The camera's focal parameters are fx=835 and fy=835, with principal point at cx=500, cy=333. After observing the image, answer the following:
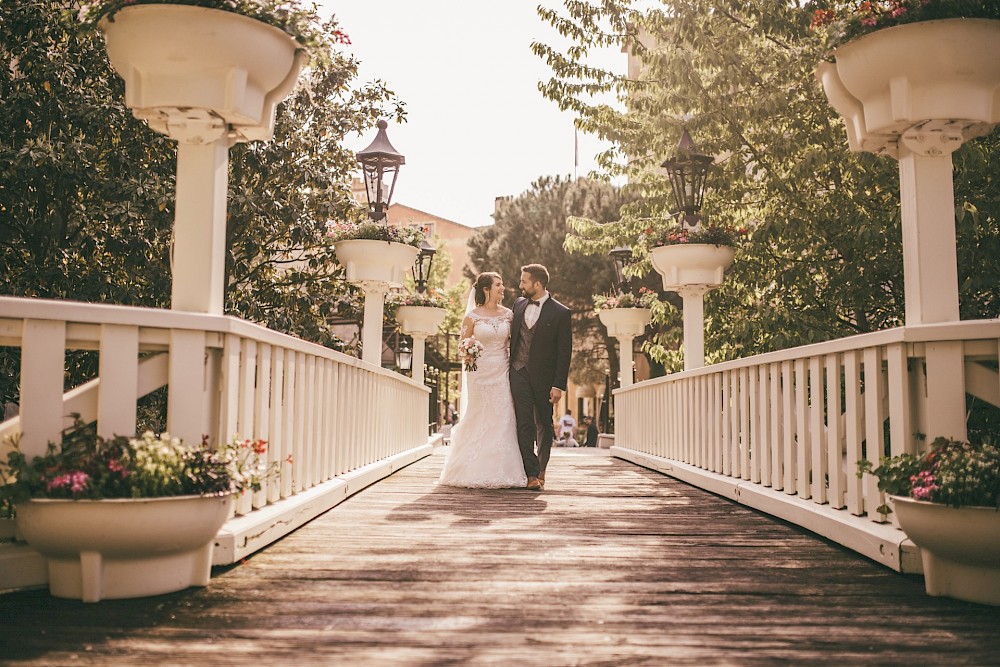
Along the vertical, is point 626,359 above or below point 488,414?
above

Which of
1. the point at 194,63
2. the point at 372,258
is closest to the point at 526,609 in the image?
the point at 194,63

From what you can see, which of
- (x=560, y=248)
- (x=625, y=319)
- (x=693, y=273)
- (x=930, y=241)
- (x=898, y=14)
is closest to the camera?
(x=898, y=14)

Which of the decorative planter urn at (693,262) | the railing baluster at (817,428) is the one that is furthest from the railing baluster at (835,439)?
the decorative planter urn at (693,262)

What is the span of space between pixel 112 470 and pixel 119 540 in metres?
0.24

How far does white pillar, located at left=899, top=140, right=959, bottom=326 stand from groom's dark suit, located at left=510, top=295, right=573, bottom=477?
3554 mm

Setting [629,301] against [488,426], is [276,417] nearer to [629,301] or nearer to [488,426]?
[488,426]

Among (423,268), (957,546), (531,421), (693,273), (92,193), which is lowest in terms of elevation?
(957,546)

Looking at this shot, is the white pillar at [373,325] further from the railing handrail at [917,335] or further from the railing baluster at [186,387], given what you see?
the railing baluster at [186,387]

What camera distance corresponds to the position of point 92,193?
9.17 meters

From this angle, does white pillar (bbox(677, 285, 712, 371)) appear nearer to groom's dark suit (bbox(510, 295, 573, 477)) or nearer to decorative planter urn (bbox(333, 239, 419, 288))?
groom's dark suit (bbox(510, 295, 573, 477))

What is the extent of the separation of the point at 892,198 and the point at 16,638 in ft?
29.2

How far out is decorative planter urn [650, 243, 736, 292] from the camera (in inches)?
308

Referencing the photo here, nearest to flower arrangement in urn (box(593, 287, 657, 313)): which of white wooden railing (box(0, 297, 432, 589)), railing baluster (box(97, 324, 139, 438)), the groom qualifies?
the groom

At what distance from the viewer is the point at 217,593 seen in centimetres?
305
